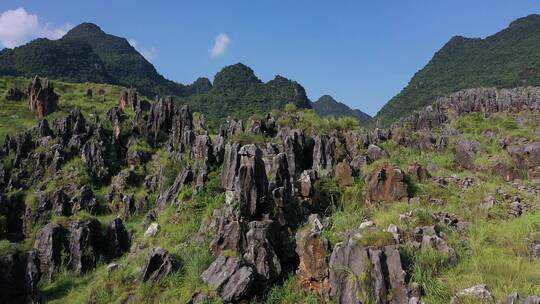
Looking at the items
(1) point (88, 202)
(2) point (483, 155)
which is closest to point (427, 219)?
(2) point (483, 155)

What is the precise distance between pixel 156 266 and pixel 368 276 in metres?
5.66

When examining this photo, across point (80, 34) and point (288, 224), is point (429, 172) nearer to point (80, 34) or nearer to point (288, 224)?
point (288, 224)

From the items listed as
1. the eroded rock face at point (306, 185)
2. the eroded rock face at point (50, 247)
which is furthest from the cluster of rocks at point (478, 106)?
the eroded rock face at point (50, 247)

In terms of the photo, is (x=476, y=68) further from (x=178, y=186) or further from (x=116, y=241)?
(x=116, y=241)

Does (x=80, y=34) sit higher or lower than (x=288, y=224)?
higher

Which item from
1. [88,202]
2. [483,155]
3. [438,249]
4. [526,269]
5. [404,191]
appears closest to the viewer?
[526,269]

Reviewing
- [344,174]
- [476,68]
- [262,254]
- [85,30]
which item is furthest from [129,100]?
[85,30]

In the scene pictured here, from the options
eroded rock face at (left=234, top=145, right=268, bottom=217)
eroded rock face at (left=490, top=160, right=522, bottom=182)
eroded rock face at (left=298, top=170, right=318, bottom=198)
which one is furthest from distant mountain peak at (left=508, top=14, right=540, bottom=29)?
eroded rock face at (left=234, top=145, right=268, bottom=217)

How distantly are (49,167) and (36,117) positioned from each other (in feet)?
46.1

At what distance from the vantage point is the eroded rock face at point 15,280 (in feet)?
35.7

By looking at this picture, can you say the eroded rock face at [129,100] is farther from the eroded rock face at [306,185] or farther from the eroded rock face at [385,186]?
the eroded rock face at [385,186]

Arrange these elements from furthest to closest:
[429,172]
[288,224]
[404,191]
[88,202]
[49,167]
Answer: [49,167]
[88,202]
[429,172]
[404,191]
[288,224]

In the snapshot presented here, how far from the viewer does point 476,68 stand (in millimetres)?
104562

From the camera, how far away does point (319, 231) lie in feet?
41.2
